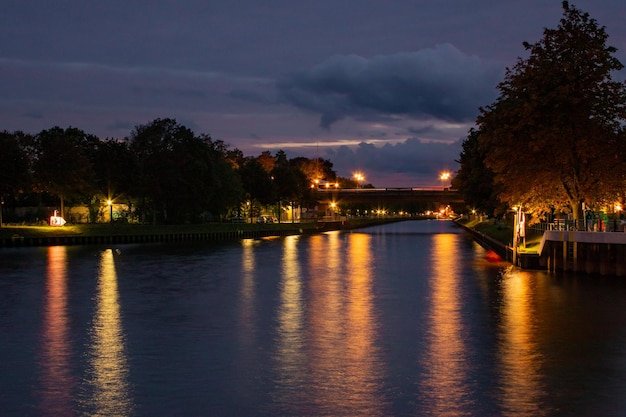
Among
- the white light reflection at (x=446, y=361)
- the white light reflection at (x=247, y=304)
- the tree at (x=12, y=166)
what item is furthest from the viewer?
the tree at (x=12, y=166)

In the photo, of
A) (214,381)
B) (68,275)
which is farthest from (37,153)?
(214,381)

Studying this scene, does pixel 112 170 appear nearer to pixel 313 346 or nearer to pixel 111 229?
pixel 111 229

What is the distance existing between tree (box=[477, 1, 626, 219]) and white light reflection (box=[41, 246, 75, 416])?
113ft

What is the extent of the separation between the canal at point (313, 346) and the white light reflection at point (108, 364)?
65 mm

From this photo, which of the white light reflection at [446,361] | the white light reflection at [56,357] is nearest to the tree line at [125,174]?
the white light reflection at [56,357]

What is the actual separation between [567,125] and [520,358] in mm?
36717

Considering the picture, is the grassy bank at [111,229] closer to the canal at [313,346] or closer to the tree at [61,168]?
the tree at [61,168]

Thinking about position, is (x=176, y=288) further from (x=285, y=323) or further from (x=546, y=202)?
(x=546, y=202)

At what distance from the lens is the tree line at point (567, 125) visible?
2185 inches

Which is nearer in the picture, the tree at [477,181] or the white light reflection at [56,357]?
the white light reflection at [56,357]

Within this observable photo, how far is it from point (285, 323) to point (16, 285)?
74.6 feet

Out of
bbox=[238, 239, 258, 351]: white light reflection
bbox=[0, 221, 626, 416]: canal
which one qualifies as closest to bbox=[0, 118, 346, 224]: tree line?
bbox=[238, 239, 258, 351]: white light reflection

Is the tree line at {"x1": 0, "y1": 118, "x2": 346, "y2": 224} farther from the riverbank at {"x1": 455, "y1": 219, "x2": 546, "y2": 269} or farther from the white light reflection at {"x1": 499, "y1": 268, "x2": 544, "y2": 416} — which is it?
the white light reflection at {"x1": 499, "y1": 268, "x2": 544, "y2": 416}

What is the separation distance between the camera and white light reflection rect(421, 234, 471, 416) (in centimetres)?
1833
